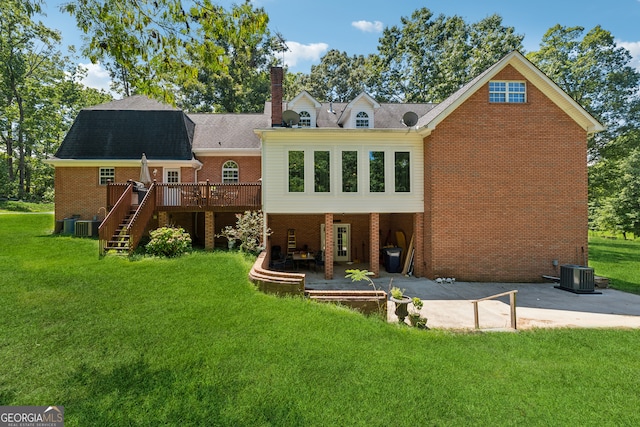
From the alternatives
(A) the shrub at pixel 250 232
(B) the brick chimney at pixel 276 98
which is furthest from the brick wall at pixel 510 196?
(A) the shrub at pixel 250 232

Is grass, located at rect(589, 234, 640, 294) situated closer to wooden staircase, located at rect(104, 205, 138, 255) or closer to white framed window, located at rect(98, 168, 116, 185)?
wooden staircase, located at rect(104, 205, 138, 255)

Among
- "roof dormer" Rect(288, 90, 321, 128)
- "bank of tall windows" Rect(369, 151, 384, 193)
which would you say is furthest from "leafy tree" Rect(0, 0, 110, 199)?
"bank of tall windows" Rect(369, 151, 384, 193)

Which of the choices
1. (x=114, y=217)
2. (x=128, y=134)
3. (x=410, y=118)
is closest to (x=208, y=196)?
(x=114, y=217)

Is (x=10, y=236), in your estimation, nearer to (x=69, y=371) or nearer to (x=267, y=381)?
(x=69, y=371)

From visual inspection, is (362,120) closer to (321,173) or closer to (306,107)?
(306,107)

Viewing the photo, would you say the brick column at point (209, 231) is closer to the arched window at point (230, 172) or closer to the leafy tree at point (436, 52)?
the arched window at point (230, 172)

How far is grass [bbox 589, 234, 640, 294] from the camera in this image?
1267 centimetres

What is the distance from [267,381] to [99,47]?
658cm

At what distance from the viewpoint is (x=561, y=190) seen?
12.6 metres

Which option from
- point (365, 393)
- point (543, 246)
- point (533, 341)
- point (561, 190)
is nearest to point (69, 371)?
point (365, 393)

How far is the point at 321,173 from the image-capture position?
13.0 meters

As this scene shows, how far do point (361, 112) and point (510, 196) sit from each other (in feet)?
23.5
